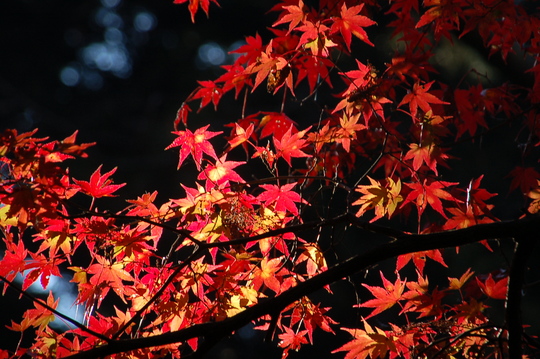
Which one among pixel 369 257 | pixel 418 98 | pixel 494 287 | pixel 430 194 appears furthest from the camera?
pixel 418 98

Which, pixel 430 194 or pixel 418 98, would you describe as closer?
pixel 430 194

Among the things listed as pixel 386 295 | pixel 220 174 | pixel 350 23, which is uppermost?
pixel 350 23

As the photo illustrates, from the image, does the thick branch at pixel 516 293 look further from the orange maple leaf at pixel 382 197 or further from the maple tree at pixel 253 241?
the orange maple leaf at pixel 382 197

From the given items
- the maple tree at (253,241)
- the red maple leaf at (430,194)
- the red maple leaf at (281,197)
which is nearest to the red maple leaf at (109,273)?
the maple tree at (253,241)

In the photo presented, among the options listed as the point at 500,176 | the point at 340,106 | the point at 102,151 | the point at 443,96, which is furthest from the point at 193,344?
the point at 500,176

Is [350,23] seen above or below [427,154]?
above

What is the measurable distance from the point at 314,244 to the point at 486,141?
3721 millimetres

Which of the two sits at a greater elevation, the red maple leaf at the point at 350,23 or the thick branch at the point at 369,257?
the red maple leaf at the point at 350,23

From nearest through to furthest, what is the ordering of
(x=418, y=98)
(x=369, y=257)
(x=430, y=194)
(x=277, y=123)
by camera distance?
1. (x=369, y=257)
2. (x=430, y=194)
3. (x=418, y=98)
4. (x=277, y=123)

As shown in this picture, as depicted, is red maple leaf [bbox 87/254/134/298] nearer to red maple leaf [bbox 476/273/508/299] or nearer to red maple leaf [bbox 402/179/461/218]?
red maple leaf [bbox 402/179/461/218]

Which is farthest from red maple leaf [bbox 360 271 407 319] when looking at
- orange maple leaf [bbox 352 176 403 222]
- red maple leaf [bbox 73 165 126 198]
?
red maple leaf [bbox 73 165 126 198]

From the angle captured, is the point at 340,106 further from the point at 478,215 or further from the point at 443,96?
the point at 443,96

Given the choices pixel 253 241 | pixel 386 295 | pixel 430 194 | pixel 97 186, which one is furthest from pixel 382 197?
pixel 97 186

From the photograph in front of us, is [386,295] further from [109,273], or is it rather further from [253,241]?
[109,273]
